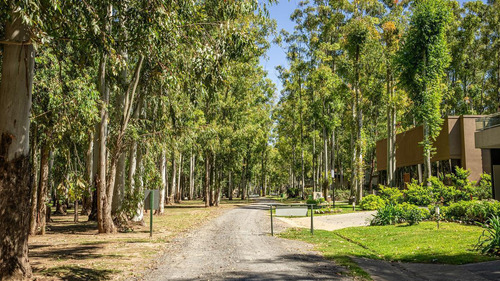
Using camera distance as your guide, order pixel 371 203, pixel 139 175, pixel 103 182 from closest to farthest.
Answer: pixel 103 182, pixel 139 175, pixel 371 203

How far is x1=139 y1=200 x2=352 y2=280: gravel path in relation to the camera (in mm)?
8820

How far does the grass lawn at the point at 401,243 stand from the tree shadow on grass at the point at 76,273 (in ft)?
18.1

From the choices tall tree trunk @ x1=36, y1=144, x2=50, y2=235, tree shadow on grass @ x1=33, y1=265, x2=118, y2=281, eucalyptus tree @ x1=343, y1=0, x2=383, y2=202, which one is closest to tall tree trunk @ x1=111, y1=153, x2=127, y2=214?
tall tree trunk @ x1=36, y1=144, x2=50, y2=235

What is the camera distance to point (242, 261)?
1048 centimetres

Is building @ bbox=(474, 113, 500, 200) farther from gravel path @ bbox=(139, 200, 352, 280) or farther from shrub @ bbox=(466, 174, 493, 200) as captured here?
gravel path @ bbox=(139, 200, 352, 280)

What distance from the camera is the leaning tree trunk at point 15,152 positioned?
25.3ft

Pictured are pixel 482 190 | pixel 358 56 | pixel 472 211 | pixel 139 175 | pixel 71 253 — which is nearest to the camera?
pixel 71 253

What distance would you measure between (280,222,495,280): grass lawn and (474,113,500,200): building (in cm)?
1030

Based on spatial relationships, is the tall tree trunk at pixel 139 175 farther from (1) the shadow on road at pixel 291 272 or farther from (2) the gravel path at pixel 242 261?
(1) the shadow on road at pixel 291 272

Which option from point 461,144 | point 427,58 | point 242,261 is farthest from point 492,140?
point 242,261

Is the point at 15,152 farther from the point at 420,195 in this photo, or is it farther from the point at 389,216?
the point at 420,195

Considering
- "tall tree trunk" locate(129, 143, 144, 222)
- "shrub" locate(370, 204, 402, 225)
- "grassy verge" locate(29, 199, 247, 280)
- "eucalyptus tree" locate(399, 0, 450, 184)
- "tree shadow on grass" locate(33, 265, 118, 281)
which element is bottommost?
"grassy verge" locate(29, 199, 247, 280)

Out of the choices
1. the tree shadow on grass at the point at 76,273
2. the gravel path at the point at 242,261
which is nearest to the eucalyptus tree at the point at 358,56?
the gravel path at the point at 242,261

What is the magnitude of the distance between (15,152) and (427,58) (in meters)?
26.9
